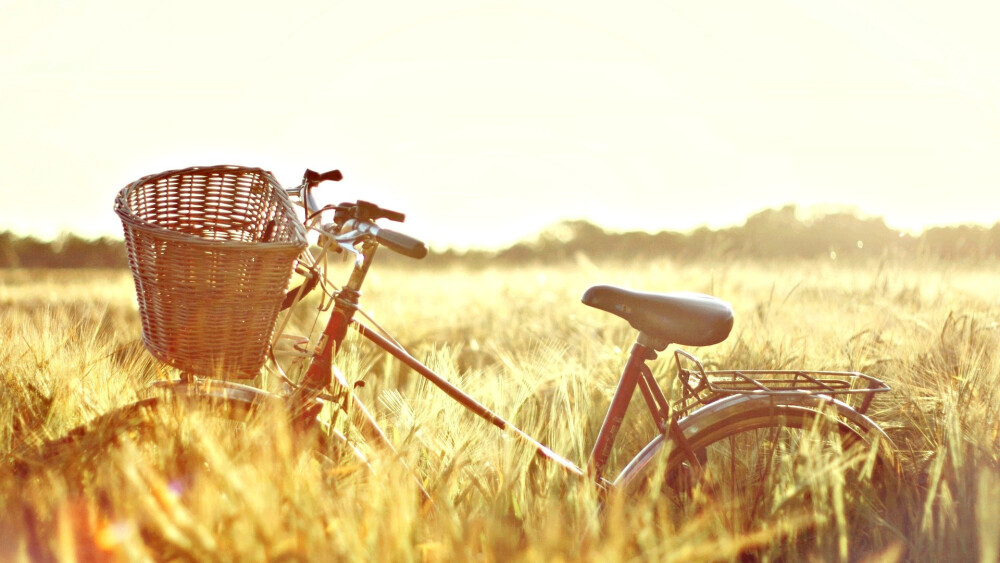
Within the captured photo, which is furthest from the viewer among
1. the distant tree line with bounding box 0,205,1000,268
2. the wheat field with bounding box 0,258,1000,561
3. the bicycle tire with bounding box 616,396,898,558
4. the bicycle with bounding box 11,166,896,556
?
the distant tree line with bounding box 0,205,1000,268

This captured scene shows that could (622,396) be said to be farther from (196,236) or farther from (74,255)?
(74,255)

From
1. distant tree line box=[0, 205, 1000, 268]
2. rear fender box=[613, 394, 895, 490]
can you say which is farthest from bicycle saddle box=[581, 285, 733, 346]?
distant tree line box=[0, 205, 1000, 268]

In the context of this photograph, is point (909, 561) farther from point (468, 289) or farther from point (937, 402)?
point (468, 289)

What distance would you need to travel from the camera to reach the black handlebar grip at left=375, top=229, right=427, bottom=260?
1729mm

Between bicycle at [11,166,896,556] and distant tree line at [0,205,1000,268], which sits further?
distant tree line at [0,205,1000,268]

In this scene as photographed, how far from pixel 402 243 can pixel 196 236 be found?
527 millimetres

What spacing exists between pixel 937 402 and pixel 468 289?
6623 mm

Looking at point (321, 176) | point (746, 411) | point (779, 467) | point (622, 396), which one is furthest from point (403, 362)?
point (779, 467)

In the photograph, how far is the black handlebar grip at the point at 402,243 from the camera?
5.67 feet

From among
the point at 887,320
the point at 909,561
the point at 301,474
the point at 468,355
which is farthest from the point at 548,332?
the point at 301,474

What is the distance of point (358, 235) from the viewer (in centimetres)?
187

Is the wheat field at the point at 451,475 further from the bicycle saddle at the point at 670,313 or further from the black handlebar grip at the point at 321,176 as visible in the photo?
the black handlebar grip at the point at 321,176

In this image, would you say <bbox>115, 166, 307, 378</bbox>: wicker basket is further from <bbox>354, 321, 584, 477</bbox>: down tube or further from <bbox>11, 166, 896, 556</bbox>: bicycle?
<bbox>354, 321, 584, 477</bbox>: down tube

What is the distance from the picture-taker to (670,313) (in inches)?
86.7
